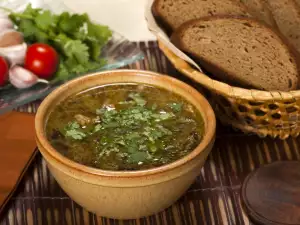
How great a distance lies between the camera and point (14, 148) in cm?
Result: 130

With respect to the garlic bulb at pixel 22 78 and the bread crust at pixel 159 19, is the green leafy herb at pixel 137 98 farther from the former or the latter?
the garlic bulb at pixel 22 78

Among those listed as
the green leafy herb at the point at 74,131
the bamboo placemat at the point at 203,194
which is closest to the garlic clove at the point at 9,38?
the bamboo placemat at the point at 203,194

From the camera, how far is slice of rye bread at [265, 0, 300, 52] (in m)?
1.56

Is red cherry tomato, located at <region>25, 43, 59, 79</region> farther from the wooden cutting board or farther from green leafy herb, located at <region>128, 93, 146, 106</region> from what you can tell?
green leafy herb, located at <region>128, 93, 146, 106</region>

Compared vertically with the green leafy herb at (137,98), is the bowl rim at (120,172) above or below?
above

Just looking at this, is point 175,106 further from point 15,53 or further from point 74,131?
point 15,53

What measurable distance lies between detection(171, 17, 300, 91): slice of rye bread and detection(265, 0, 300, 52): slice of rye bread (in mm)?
197

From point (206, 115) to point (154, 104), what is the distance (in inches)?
5.6

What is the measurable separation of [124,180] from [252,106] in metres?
0.44

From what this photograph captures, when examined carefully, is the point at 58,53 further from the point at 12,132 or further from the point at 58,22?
the point at 12,132

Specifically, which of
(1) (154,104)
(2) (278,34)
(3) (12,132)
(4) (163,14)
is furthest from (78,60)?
(2) (278,34)

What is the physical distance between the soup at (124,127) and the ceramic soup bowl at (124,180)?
3 cm

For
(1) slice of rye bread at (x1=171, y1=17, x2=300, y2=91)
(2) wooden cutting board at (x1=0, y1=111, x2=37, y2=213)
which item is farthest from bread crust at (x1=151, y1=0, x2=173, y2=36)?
(2) wooden cutting board at (x1=0, y1=111, x2=37, y2=213)

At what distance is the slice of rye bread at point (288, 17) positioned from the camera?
1.56 metres
